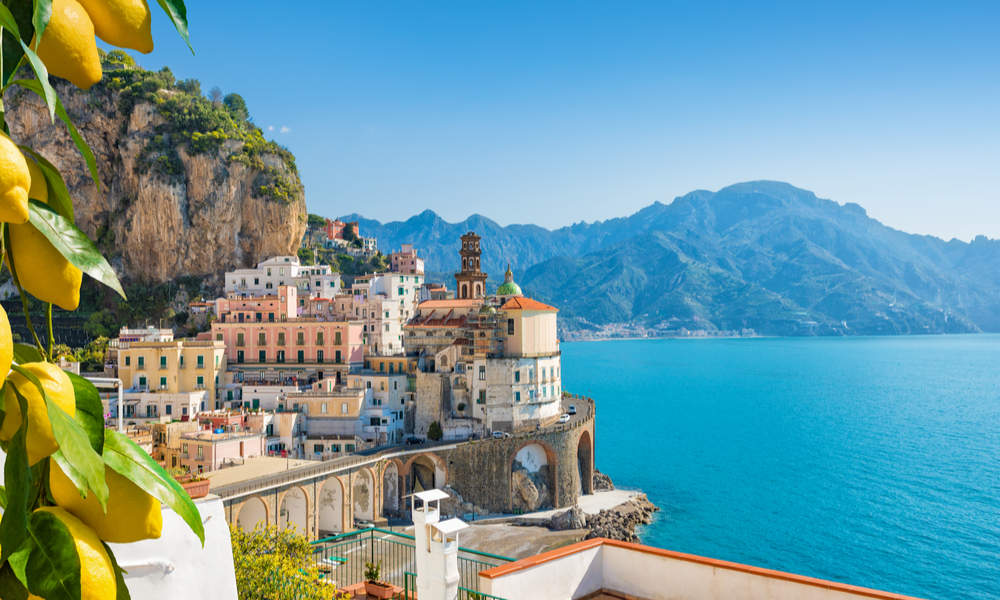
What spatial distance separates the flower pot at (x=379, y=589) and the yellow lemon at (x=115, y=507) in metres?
11.2

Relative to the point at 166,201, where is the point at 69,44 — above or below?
below

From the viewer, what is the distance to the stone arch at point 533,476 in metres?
45.6

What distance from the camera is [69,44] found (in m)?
1.04

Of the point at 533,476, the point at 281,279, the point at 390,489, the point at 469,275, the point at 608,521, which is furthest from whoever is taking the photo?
the point at 469,275

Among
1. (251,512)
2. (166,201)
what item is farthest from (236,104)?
(251,512)

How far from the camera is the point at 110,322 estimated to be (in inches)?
2410

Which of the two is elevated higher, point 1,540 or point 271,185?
point 271,185

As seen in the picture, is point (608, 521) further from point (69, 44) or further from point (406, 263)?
point (69, 44)

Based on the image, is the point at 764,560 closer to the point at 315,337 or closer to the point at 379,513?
the point at 379,513

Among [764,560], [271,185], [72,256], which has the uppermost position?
[271,185]

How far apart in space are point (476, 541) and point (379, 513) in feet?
19.6

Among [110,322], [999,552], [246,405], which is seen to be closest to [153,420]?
[246,405]

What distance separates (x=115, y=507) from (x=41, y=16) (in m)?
0.71

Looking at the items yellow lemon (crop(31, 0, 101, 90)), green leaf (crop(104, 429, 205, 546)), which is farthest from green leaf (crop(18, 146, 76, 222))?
green leaf (crop(104, 429, 205, 546))
